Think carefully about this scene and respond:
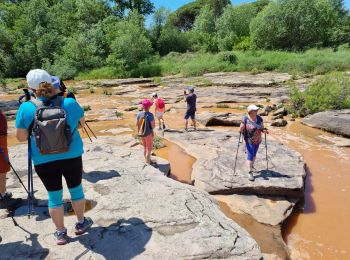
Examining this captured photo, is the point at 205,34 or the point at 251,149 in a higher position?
the point at 205,34

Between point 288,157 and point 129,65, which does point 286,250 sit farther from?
point 129,65

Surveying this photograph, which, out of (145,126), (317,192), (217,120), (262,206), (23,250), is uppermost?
(145,126)

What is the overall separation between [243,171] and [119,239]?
3878mm

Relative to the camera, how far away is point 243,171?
718cm

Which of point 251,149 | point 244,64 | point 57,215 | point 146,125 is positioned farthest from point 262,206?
point 244,64

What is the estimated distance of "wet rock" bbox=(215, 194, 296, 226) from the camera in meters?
5.83

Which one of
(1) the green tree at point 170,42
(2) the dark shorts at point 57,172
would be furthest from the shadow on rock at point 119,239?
(1) the green tree at point 170,42

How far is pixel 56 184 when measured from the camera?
349cm

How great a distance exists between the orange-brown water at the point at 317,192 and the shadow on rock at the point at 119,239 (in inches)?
95.0

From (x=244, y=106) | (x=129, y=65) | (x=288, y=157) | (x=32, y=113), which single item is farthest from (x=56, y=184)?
(x=129, y=65)

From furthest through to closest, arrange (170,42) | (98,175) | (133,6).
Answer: (133,6)
(170,42)
(98,175)

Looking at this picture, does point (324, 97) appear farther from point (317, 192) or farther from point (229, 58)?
point (229, 58)

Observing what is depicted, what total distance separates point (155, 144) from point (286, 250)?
5.67 m

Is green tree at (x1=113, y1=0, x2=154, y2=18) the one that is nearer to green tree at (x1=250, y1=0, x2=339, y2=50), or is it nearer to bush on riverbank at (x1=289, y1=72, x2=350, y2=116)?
green tree at (x1=250, y1=0, x2=339, y2=50)
